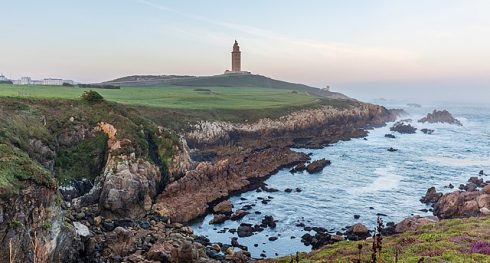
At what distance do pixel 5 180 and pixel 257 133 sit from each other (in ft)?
184

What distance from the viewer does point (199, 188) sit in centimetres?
4275

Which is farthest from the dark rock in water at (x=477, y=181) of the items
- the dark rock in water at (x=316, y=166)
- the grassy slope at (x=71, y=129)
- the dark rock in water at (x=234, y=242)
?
the grassy slope at (x=71, y=129)

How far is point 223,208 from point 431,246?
20.3 meters

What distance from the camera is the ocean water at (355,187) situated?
34872mm

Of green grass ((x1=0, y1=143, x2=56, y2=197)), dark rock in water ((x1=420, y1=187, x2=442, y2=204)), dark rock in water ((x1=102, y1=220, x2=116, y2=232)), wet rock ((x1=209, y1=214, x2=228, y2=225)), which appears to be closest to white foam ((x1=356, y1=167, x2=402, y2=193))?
dark rock in water ((x1=420, y1=187, x2=442, y2=204))

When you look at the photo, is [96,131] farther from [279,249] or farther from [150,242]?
[279,249]

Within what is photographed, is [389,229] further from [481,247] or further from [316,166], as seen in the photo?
[316,166]

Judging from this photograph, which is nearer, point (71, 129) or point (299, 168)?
point (71, 129)

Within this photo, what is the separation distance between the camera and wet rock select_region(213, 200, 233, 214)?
126 feet

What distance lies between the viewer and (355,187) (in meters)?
48.5

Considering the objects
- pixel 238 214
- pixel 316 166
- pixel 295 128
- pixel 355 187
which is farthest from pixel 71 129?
pixel 295 128

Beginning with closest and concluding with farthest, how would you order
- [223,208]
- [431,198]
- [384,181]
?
[223,208] → [431,198] → [384,181]

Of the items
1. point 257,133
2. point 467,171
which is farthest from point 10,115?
point 467,171

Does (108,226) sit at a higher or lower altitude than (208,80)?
lower
